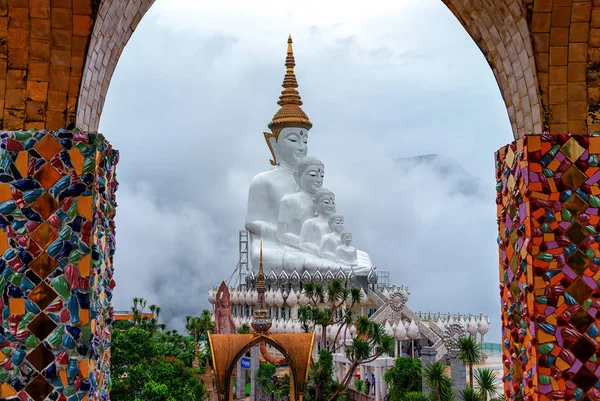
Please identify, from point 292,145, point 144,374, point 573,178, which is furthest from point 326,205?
point 573,178

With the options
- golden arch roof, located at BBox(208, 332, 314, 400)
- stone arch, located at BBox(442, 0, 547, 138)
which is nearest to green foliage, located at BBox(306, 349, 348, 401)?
golden arch roof, located at BBox(208, 332, 314, 400)

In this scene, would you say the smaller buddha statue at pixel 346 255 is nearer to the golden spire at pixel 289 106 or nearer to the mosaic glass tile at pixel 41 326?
the golden spire at pixel 289 106

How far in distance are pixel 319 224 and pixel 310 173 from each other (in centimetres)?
174

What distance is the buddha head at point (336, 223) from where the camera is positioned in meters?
24.6

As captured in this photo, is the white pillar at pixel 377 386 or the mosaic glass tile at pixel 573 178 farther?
the white pillar at pixel 377 386

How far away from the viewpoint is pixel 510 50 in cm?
341

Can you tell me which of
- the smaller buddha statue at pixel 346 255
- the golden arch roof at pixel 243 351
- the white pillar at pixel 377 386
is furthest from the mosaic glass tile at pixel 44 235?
the smaller buddha statue at pixel 346 255

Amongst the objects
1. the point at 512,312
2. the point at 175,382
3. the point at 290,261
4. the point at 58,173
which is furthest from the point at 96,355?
the point at 290,261

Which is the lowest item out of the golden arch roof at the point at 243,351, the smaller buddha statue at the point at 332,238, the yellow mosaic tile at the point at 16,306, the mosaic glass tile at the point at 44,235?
the golden arch roof at the point at 243,351

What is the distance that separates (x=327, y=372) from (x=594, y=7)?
1188 cm

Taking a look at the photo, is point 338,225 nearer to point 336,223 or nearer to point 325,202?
point 336,223

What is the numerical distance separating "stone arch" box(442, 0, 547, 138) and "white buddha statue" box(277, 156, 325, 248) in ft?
70.8

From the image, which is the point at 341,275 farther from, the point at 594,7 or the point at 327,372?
the point at 594,7

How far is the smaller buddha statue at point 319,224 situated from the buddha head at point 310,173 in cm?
35
